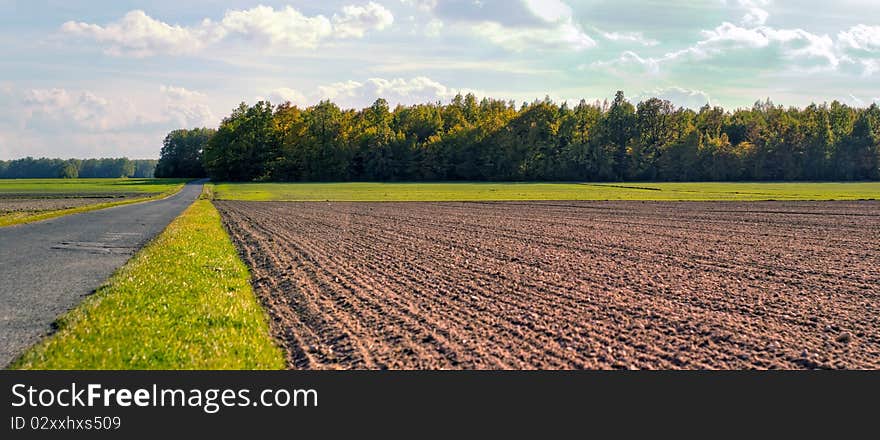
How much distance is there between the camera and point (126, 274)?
16.2 m

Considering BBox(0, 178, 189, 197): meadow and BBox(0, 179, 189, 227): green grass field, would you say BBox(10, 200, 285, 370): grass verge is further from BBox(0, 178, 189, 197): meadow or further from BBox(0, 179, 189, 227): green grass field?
BBox(0, 178, 189, 197): meadow

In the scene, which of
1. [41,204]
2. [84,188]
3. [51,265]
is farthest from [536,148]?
[51,265]

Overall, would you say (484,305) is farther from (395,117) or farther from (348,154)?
(395,117)

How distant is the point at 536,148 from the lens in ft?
442

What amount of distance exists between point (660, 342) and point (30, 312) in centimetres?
1093

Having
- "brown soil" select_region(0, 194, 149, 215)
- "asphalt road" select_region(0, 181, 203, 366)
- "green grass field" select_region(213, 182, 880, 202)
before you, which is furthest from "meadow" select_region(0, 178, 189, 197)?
"asphalt road" select_region(0, 181, 203, 366)

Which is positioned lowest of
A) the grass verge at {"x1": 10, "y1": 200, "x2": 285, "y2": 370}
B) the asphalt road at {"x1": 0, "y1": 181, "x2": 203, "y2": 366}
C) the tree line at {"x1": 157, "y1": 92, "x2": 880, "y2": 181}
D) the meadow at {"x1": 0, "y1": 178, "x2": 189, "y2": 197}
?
the asphalt road at {"x1": 0, "y1": 181, "x2": 203, "y2": 366}

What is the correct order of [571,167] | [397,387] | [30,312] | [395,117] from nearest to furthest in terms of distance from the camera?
[397,387] → [30,312] → [571,167] → [395,117]

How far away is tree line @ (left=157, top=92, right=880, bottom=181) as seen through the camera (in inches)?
5197

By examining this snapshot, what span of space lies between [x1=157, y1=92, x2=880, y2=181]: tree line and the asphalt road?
9842 cm

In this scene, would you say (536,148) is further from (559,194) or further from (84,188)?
(84,188)

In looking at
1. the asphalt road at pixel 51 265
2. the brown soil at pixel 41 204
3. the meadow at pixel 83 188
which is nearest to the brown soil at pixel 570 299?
the asphalt road at pixel 51 265

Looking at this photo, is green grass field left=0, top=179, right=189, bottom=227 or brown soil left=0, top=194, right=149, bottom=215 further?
brown soil left=0, top=194, right=149, bottom=215

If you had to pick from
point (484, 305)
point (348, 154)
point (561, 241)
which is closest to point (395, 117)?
point (348, 154)
